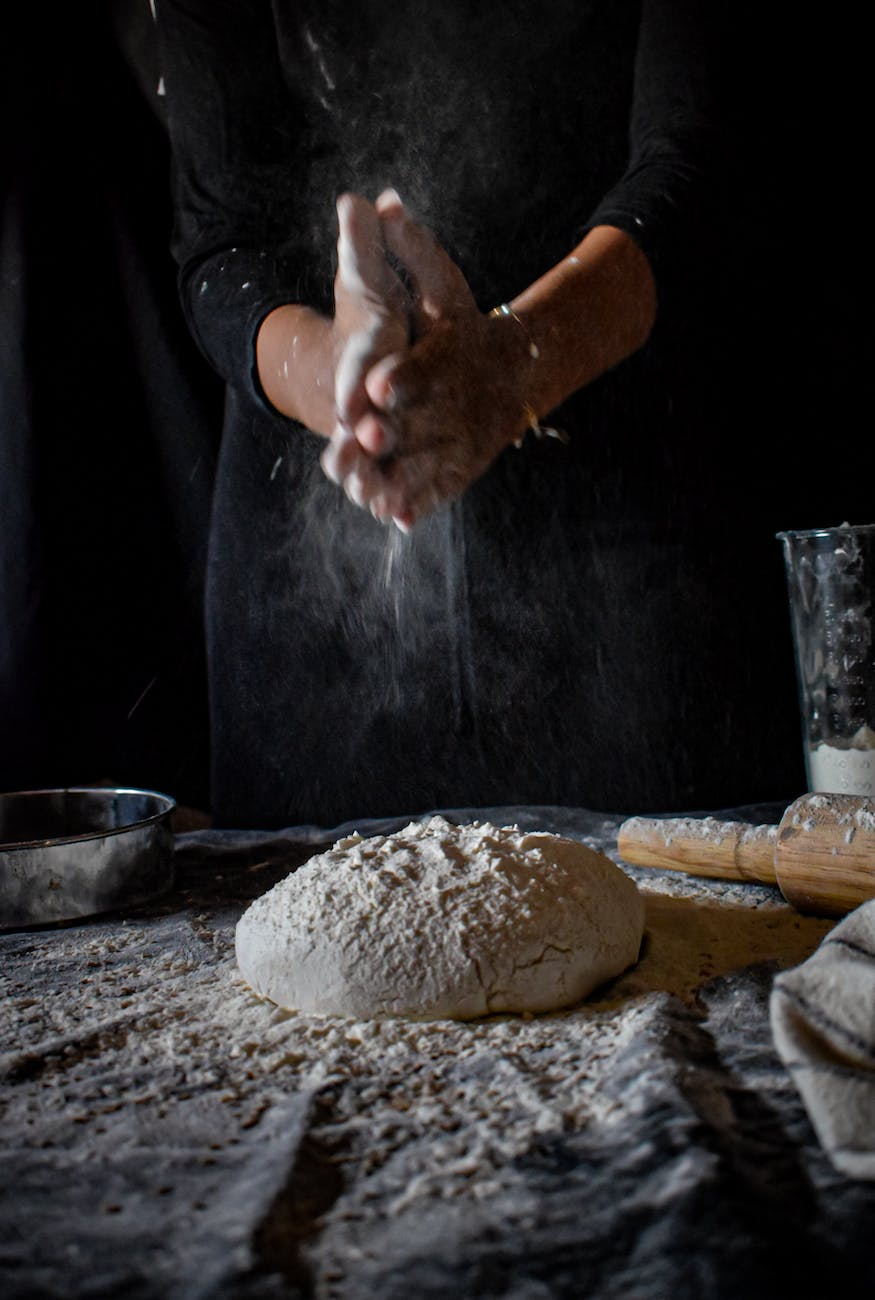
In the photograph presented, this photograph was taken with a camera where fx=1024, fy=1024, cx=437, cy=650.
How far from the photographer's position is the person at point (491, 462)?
1.67 meters

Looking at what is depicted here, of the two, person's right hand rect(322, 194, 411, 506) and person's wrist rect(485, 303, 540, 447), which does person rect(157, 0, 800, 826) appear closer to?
person's wrist rect(485, 303, 540, 447)

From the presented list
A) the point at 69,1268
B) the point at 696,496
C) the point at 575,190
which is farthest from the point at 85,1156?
the point at 575,190

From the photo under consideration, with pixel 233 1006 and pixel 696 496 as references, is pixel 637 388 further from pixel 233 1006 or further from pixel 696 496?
pixel 233 1006

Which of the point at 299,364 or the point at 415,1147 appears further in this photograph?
the point at 299,364

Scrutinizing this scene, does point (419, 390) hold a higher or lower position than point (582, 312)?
lower

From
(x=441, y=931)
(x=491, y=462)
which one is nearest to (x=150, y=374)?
(x=491, y=462)

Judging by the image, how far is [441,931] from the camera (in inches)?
33.4

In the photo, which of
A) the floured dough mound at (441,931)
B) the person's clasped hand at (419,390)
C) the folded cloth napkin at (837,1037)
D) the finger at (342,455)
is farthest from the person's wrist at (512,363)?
the folded cloth napkin at (837,1037)

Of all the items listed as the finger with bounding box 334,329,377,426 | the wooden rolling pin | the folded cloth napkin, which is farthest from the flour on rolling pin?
the finger with bounding box 334,329,377,426

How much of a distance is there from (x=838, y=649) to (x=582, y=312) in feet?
1.93

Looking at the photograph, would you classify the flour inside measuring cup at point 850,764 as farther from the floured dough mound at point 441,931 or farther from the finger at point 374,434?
the finger at point 374,434

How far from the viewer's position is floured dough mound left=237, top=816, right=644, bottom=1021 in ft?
2.72

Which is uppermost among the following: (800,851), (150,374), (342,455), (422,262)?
(150,374)

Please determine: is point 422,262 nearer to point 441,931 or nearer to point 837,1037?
point 441,931
